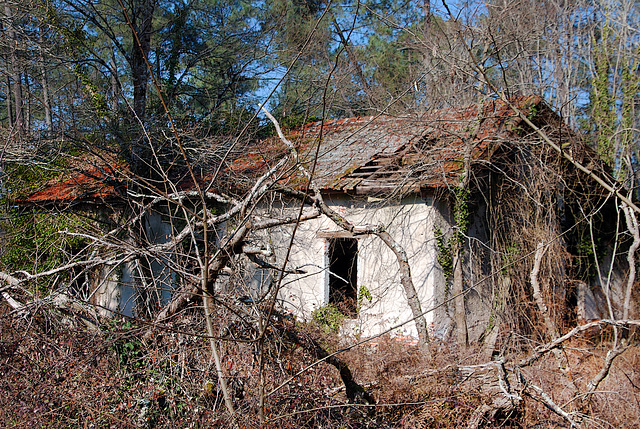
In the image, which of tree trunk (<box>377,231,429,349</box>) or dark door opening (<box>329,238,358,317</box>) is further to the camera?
dark door opening (<box>329,238,358,317</box>)

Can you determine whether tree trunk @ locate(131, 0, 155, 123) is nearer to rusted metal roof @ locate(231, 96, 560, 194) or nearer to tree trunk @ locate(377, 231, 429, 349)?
rusted metal roof @ locate(231, 96, 560, 194)

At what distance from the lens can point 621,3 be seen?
55.8 feet

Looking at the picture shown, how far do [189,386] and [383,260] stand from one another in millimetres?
4665

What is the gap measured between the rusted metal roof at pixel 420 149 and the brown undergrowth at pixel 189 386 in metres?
3.28

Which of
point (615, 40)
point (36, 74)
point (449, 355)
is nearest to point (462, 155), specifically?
point (449, 355)

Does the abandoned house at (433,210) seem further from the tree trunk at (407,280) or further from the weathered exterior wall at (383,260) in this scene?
the tree trunk at (407,280)

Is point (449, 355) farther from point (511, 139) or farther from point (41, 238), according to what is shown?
point (41, 238)

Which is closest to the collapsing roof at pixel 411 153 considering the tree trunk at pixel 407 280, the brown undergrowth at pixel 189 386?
the tree trunk at pixel 407 280

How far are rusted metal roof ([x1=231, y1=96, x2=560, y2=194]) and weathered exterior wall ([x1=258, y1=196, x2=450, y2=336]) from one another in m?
0.47

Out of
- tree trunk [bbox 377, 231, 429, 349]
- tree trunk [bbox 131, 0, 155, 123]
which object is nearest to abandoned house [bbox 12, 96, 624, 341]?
tree trunk [bbox 377, 231, 429, 349]

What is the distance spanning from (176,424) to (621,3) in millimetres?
20659

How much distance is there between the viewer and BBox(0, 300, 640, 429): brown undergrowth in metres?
3.79

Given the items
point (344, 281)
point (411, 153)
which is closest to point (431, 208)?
point (411, 153)

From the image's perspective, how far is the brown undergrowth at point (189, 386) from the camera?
379cm
